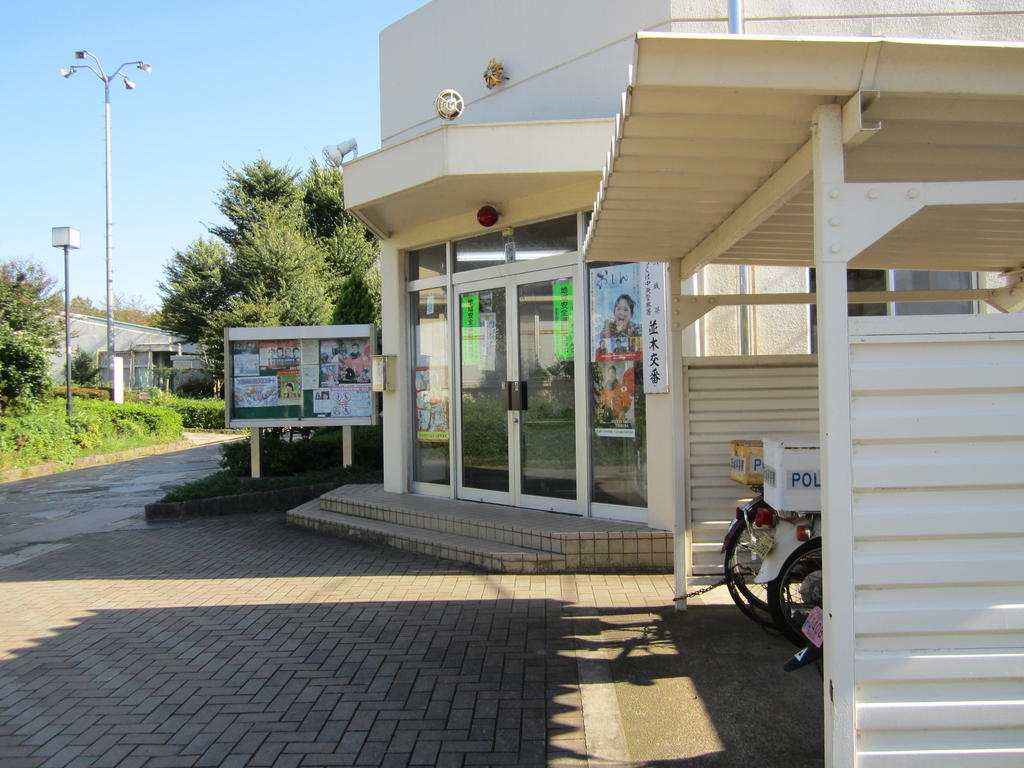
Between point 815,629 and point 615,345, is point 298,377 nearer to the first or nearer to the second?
point 615,345

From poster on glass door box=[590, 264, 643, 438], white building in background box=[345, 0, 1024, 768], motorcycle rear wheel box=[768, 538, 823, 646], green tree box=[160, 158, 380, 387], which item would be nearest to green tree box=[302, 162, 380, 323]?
green tree box=[160, 158, 380, 387]

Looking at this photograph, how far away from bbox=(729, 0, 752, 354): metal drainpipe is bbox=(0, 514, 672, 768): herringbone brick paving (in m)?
2.14

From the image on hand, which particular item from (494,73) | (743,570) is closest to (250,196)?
(494,73)

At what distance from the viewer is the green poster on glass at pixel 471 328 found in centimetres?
818

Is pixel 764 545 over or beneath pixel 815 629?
over

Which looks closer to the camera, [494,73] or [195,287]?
[494,73]

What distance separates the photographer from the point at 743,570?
4652 millimetres

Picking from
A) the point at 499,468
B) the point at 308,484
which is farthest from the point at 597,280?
the point at 308,484

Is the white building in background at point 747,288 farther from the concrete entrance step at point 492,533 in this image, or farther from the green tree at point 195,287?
the green tree at point 195,287

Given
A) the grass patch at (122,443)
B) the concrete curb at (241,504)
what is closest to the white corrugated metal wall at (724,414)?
the concrete curb at (241,504)

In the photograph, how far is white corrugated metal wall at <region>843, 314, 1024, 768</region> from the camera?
2.37 meters

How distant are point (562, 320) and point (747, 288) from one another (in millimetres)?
1852

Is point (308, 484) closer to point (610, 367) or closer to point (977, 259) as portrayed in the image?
point (610, 367)

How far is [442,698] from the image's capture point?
388cm
